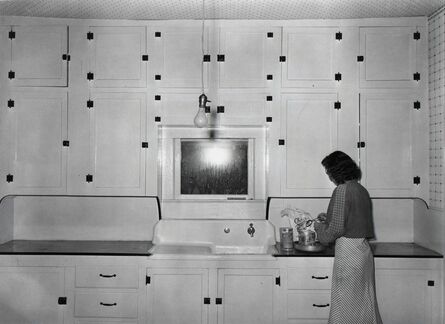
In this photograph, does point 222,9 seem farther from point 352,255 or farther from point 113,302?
point 113,302

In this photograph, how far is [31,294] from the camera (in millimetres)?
3473

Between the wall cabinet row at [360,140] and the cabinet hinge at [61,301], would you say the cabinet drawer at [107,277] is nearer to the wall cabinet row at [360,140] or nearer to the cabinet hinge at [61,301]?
the cabinet hinge at [61,301]

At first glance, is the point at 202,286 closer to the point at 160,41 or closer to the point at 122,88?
the point at 122,88

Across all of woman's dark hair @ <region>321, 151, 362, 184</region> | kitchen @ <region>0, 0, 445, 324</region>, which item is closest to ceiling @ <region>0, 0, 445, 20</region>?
kitchen @ <region>0, 0, 445, 324</region>

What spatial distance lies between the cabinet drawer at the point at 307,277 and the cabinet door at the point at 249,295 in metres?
0.11

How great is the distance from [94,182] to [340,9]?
2.45 m

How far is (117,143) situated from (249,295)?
64.5 inches

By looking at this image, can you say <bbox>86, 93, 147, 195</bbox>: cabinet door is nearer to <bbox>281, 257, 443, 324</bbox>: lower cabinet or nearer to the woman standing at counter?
<bbox>281, 257, 443, 324</bbox>: lower cabinet

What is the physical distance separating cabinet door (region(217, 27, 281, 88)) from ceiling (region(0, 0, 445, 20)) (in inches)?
5.8

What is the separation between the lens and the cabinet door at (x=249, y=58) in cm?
385

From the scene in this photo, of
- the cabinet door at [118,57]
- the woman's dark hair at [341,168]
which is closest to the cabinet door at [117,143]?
the cabinet door at [118,57]

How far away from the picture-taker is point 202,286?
346cm

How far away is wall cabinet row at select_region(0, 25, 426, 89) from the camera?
12.6ft

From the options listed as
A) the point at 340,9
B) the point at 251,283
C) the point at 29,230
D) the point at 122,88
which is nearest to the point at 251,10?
the point at 340,9
